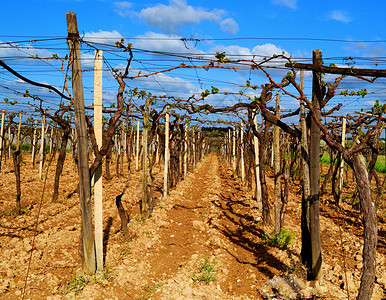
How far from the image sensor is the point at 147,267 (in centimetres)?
551

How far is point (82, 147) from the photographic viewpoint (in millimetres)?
4629

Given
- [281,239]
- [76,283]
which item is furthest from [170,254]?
[281,239]

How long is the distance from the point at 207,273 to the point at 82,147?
290 cm

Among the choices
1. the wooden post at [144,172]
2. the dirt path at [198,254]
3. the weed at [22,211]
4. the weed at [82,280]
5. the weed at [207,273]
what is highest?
the wooden post at [144,172]

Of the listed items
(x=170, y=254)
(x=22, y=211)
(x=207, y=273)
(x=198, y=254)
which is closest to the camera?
(x=207, y=273)

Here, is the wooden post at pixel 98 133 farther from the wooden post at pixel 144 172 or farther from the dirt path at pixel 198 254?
the wooden post at pixel 144 172

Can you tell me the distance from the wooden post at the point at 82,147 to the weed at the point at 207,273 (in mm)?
1698

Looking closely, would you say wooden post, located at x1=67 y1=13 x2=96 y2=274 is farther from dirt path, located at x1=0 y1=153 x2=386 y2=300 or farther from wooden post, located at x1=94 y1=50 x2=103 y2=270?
dirt path, located at x1=0 y1=153 x2=386 y2=300

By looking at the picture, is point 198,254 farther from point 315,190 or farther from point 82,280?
point 315,190

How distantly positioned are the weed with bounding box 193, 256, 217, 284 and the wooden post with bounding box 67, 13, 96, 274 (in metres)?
1.70

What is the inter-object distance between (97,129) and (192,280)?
9.45 feet

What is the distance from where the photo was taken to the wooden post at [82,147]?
451 centimetres

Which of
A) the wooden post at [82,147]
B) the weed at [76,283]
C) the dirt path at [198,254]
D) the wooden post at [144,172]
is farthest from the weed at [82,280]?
the wooden post at [144,172]

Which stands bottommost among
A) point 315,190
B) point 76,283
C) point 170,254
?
point 170,254
